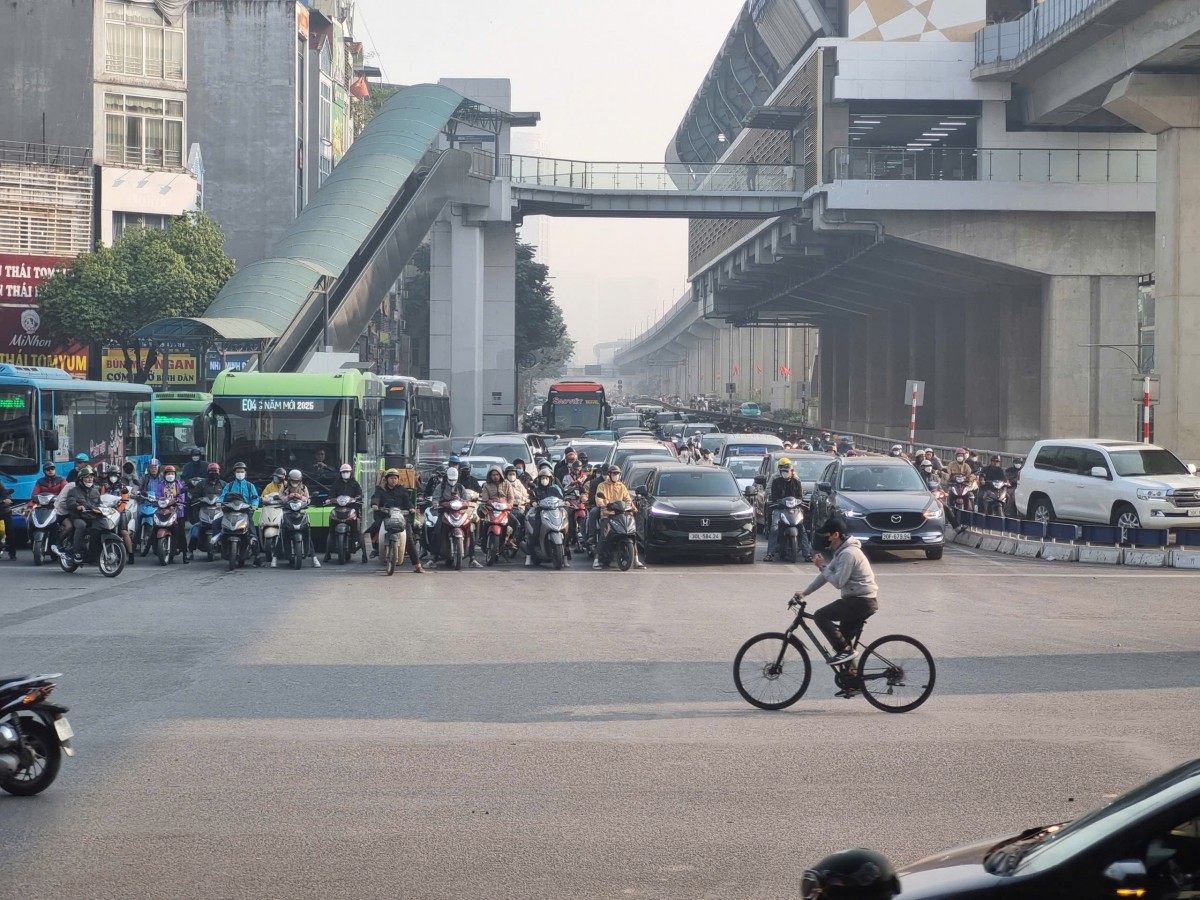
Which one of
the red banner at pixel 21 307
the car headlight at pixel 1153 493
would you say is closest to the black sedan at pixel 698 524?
the car headlight at pixel 1153 493

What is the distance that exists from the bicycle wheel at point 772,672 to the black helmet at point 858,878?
23.2 feet

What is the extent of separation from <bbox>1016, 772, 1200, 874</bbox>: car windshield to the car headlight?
2143 cm

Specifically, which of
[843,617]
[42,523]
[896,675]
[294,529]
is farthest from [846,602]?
[42,523]

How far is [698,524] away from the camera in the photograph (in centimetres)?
2236

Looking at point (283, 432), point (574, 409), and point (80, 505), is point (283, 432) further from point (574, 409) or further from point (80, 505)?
point (574, 409)

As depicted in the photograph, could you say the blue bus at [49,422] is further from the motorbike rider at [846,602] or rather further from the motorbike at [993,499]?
the motorbike rider at [846,602]

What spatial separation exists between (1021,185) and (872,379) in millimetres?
34780

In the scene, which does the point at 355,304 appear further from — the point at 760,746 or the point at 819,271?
the point at 760,746

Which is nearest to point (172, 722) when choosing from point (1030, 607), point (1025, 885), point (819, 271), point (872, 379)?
point (1025, 885)

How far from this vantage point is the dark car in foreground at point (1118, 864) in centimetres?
363

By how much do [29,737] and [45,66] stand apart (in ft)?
179

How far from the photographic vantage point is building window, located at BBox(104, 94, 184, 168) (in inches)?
2202

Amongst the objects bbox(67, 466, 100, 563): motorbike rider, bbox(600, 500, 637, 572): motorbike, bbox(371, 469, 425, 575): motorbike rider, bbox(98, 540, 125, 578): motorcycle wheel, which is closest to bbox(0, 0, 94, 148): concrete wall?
bbox(67, 466, 100, 563): motorbike rider

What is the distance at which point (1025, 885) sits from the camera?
146 inches
